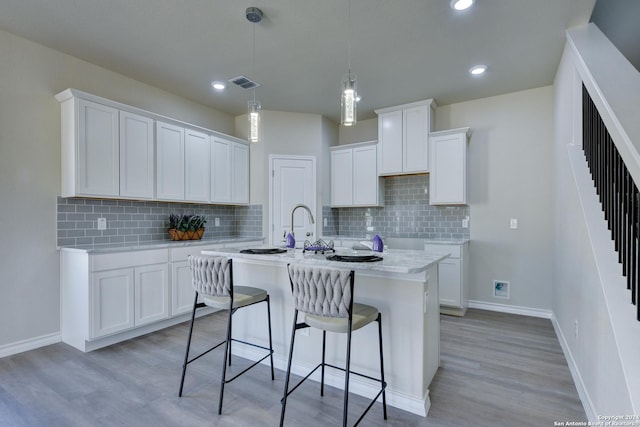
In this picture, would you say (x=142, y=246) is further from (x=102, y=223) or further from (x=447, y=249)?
(x=447, y=249)

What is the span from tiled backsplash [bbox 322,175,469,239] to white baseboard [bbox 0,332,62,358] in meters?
3.46

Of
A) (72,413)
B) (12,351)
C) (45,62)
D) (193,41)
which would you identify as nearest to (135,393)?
(72,413)

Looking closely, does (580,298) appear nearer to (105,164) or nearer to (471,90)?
(471,90)

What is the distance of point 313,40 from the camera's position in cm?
294

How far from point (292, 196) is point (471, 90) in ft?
9.27

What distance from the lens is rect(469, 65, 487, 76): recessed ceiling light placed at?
135 inches

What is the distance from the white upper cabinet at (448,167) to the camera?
13.7 ft

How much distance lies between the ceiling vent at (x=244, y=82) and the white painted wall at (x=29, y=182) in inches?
61.3

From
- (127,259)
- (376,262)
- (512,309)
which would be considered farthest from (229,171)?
(512,309)

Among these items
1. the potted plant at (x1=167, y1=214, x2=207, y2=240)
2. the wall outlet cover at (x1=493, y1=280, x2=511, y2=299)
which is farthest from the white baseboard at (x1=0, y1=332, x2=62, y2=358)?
the wall outlet cover at (x1=493, y1=280, x2=511, y2=299)

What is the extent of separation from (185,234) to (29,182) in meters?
1.58

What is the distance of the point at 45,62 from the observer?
3.10 m

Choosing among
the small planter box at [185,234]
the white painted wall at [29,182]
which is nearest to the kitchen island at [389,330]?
the small planter box at [185,234]

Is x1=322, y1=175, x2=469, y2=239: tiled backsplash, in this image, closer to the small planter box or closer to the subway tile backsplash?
the subway tile backsplash
